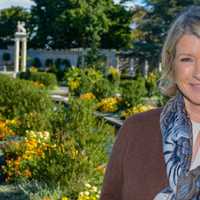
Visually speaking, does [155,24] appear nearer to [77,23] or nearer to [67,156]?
[77,23]

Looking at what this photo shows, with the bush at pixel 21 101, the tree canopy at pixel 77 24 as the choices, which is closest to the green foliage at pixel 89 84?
the bush at pixel 21 101

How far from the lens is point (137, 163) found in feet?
7.03

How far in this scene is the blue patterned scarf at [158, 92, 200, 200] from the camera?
1975mm

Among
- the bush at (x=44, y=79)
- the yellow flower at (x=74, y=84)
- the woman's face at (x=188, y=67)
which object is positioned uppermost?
the woman's face at (x=188, y=67)

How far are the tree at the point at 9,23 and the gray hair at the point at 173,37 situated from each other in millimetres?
54765

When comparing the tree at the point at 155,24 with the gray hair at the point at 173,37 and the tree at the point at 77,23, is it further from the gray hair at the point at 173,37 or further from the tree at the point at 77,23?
the gray hair at the point at 173,37

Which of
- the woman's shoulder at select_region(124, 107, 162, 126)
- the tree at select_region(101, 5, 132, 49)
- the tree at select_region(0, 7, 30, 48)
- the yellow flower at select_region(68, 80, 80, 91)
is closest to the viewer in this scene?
the woman's shoulder at select_region(124, 107, 162, 126)

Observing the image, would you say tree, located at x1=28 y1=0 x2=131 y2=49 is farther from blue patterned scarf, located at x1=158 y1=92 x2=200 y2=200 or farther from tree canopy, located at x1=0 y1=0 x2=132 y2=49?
blue patterned scarf, located at x1=158 y1=92 x2=200 y2=200

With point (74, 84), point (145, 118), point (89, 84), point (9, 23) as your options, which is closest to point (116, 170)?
point (145, 118)

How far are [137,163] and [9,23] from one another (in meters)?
56.8

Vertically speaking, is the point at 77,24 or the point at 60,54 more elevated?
the point at 77,24

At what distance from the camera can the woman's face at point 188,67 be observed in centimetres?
204

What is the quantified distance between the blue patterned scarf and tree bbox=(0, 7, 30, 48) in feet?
180

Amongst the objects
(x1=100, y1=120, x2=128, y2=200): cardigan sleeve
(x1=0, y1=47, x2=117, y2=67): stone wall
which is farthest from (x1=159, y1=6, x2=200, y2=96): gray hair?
(x1=0, y1=47, x2=117, y2=67): stone wall
